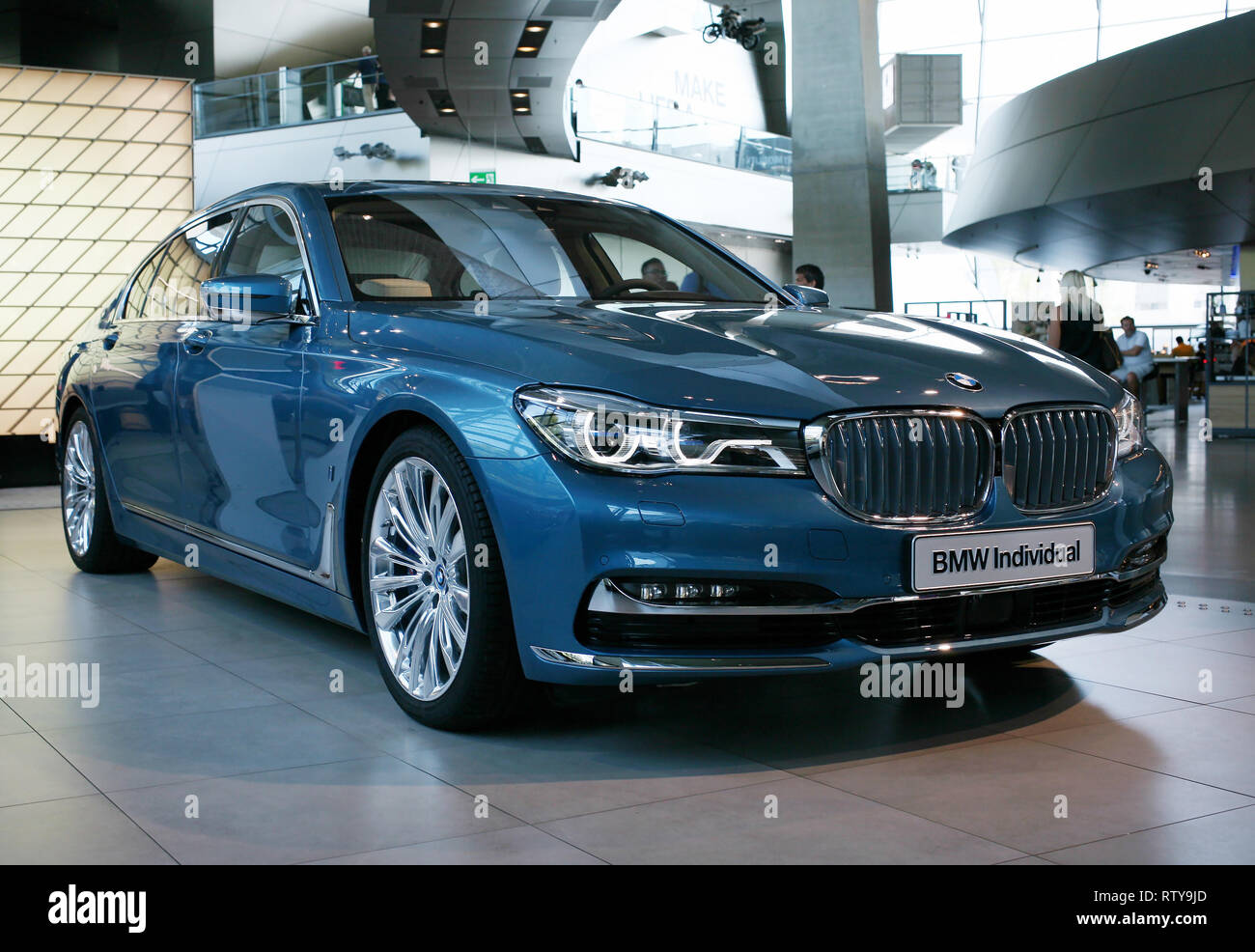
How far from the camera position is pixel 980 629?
10.5 feet

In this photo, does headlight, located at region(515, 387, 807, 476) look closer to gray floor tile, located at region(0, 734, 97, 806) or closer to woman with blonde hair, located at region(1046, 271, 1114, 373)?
gray floor tile, located at region(0, 734, 97, 806)

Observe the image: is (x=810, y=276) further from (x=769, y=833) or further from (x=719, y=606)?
(x=769, y=833)

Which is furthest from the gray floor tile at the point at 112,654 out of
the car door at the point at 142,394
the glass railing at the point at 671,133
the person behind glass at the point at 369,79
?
the person behind glass at the point at 369,79

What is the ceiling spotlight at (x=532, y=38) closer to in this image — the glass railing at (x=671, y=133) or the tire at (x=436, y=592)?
the glass railing at (x=671, y=133)

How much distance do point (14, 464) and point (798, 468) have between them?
10008 millimetres

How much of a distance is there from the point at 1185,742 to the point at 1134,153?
16375 millimetres

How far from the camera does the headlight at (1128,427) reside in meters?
3.55

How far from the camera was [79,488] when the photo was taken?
6105 mm

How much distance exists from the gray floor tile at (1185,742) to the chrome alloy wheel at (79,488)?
428 cm

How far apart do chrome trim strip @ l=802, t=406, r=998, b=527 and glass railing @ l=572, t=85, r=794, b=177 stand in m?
17.8

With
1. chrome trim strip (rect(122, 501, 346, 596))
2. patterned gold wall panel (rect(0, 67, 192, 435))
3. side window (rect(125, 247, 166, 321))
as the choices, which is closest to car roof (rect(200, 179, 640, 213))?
side window (rect(125, 247, 166, 321))

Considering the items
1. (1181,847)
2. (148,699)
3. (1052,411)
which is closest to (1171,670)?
(1052,411)

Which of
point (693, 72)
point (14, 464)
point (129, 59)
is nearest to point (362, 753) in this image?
point (14, 464)
